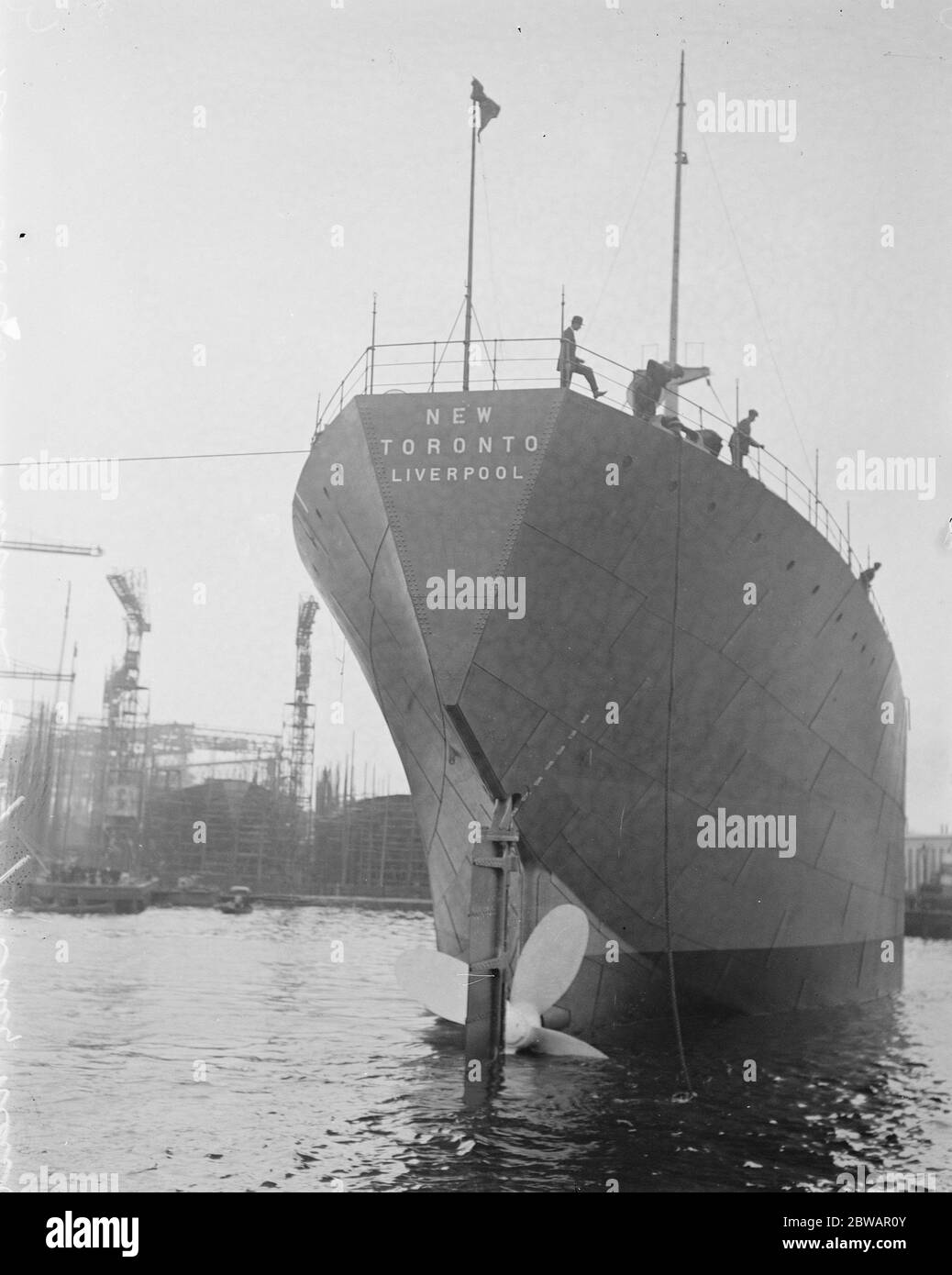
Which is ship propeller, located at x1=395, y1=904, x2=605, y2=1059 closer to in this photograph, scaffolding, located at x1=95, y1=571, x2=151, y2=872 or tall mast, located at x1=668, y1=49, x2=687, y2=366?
tall mast, located at x1=668, y1=49, x2=687, y2=366

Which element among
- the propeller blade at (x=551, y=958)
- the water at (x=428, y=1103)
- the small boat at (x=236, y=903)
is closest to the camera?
the water at (x=428, y=1103)

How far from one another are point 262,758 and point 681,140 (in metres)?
48.3

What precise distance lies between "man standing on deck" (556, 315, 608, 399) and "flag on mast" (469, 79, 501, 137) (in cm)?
237

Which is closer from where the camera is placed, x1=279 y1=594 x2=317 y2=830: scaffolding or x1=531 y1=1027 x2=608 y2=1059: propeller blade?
x1=531 y1=1027 x2=608 y2=1059: propeller blade

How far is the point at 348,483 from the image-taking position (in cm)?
1088

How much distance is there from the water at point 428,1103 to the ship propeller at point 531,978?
1.00 ft

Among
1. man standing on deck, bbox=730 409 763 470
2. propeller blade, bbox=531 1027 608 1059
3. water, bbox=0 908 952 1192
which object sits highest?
man standing on deck, bbox=730 409 763 470

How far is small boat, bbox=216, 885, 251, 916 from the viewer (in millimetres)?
44125

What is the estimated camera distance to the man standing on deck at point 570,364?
1052cm

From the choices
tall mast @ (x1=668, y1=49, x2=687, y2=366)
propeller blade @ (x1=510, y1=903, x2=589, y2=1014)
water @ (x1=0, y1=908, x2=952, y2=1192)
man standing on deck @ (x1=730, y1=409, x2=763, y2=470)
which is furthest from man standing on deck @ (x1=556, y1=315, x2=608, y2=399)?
water @ (x1=0, y1=908, x2=952, y2=1192)

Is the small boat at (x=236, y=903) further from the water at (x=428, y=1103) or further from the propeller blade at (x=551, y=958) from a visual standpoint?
the propeller blade at (x=551, y=958)

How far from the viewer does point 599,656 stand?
10688 mm

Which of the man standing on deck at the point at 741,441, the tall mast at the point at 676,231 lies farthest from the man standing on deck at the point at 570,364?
the tall mast at the point at 676,231

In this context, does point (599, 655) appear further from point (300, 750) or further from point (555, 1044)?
point (300, 750)
